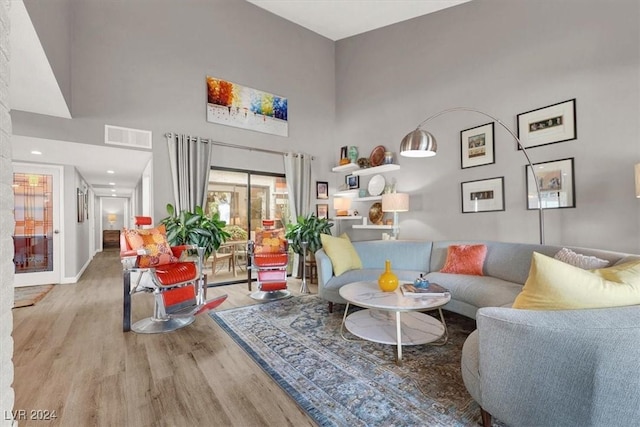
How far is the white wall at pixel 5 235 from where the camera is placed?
3.13ft

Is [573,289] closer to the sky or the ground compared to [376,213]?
closer to the ground

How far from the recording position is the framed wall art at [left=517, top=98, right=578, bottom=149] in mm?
3037

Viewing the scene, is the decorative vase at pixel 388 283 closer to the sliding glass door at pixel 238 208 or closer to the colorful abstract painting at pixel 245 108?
the sliding glass door at pixel 238 208

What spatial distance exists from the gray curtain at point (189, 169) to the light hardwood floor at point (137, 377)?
181 cm

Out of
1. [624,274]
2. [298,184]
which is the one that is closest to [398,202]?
[298,184]

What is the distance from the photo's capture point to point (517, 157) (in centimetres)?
345

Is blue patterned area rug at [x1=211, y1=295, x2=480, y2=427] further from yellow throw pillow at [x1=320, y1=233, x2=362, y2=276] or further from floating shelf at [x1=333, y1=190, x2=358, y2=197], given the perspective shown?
floating shelf at [x1=333, y1=190, x2=358, y2=197]

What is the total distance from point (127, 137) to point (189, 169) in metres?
0.88

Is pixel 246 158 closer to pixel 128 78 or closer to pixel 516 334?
pixel 128 78

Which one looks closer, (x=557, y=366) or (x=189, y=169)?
(x=557, y=366)

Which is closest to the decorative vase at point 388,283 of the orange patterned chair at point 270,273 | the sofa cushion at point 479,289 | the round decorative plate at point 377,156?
the sofa cushion at point 479,289

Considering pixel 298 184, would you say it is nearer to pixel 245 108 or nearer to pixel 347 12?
pixel 245 108

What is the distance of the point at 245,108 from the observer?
16.5ft

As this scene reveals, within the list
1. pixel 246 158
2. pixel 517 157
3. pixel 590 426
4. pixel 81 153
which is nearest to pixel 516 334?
pixel 590 426
